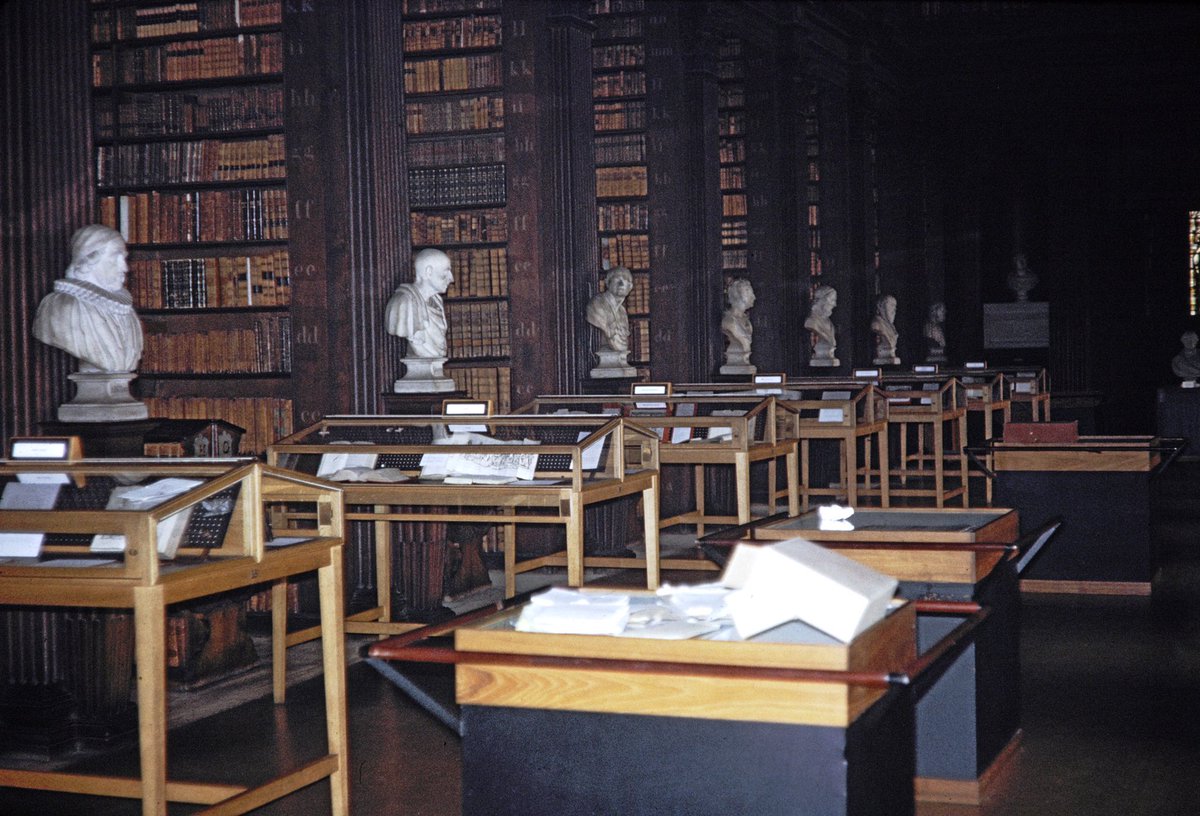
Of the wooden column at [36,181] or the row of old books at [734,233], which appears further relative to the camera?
the row of old books at [734,233]

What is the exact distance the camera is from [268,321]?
7.22m

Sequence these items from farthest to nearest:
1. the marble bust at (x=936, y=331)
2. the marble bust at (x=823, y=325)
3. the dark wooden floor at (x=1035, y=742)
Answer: the marble bust at (x=936, y=331) < the marble bust at (x=823, y=325) < the dark wooden floor at (x=1035, y=742)

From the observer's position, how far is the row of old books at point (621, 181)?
32.1 feet

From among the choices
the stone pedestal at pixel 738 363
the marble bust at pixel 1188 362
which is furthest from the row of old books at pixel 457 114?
the marble bust at pixel 1188 362

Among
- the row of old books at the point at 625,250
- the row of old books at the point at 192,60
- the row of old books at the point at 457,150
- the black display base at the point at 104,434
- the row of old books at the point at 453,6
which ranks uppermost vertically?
the row of old books at the point at 453,6

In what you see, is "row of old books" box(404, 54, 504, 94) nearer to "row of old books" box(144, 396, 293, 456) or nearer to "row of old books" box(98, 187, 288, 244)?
"row of old books" box(98, 187, 288, 244)

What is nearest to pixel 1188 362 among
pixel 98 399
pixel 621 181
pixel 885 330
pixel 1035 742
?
pixel 885 330

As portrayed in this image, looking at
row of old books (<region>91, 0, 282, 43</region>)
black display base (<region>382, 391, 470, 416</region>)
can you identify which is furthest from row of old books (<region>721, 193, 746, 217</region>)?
black display base (<region>382, 391, 470, 416</region>)

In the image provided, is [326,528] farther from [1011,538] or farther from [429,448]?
[1011,538]

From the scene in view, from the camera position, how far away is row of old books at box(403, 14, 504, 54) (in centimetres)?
790

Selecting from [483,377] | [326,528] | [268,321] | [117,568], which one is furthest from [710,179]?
[117,568]

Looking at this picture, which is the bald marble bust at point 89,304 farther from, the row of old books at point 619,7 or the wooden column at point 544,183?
the row of old books at point 619,7

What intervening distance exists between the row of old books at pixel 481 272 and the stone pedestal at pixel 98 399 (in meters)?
3.42

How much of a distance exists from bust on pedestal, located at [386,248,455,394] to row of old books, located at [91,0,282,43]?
5.53 ft
